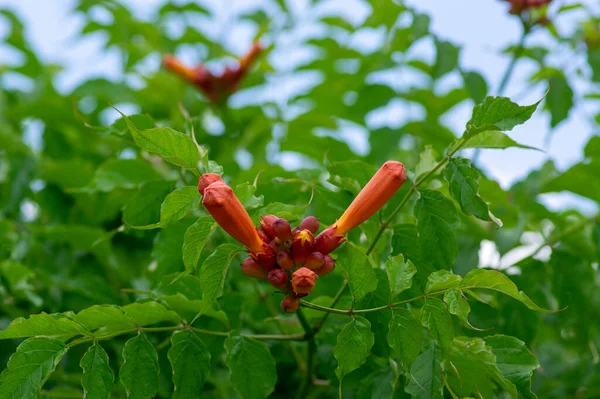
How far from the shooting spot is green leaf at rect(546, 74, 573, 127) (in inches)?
106

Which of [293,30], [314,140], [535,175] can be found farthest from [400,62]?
[293,30]

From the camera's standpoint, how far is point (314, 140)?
298 centimetres

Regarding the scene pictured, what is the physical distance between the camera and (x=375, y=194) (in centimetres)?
151

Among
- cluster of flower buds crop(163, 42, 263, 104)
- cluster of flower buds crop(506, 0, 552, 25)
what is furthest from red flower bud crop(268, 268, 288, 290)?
cluster of flower buds crop(163, 42, 263, 104)

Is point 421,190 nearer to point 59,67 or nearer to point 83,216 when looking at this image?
point 83,216

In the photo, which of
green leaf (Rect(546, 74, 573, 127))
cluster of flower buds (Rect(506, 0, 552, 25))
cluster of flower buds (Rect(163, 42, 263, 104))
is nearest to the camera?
green leaf (Rect(546, 74, 573, 127))

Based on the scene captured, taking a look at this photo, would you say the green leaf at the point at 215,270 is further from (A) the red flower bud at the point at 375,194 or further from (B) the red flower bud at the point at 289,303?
(A) the red flower bud at the point at 375,194

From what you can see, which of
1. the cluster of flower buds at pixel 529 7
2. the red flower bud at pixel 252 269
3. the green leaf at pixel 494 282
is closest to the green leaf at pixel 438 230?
the green leaf at pixel 494 282

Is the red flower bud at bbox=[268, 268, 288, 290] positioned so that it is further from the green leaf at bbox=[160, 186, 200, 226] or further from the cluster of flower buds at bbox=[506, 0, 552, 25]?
the cluster of flower buds at bbox=[506, 0, 552, 25]

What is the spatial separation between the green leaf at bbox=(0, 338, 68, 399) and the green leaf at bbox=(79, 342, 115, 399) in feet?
0.21

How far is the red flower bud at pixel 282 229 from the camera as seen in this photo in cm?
145

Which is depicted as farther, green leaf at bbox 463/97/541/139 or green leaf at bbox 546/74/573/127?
green leaf at bbox 546/74/573/127

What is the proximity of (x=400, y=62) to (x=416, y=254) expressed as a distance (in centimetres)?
155

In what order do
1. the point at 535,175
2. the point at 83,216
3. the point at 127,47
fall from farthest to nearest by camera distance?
the point at 127,47, the point at 83,216, the point at 535,175
